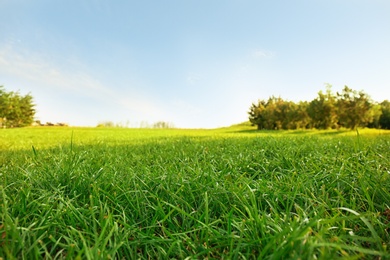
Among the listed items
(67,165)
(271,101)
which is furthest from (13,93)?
(67,165)

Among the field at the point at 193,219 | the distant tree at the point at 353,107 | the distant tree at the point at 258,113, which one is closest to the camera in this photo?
the field at the point at 193,219

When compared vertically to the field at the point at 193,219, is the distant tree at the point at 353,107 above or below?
above

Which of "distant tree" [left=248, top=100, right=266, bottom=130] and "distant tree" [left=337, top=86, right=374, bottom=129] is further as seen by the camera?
"distant tree" [left=248, top=100, right=266, bottom=130]

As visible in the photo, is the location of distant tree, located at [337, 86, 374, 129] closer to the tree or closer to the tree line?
the tree line

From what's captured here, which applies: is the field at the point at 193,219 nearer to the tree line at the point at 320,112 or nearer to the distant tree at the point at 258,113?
the tree line at the point at 320,112

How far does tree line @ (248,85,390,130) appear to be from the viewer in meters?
19.6

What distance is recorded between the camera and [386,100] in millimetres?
31719

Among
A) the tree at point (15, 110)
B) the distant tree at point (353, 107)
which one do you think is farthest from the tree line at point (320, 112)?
the tree at point (15, 110)

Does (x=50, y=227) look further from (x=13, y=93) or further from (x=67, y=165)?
(x=13, y=93)

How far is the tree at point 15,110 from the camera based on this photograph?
111 ft

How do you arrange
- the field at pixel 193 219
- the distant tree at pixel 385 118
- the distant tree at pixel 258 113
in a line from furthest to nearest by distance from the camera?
the distant tree at pixel 385 118, the distant tree at pixel 258 113, the field at pixel 193 219

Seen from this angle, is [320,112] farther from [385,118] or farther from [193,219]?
[193,219]

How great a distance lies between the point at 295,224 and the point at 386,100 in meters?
40.1

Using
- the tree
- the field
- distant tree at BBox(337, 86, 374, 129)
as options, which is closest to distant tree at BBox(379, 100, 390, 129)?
distant tree at BBox(337, 86, 374, 129)
